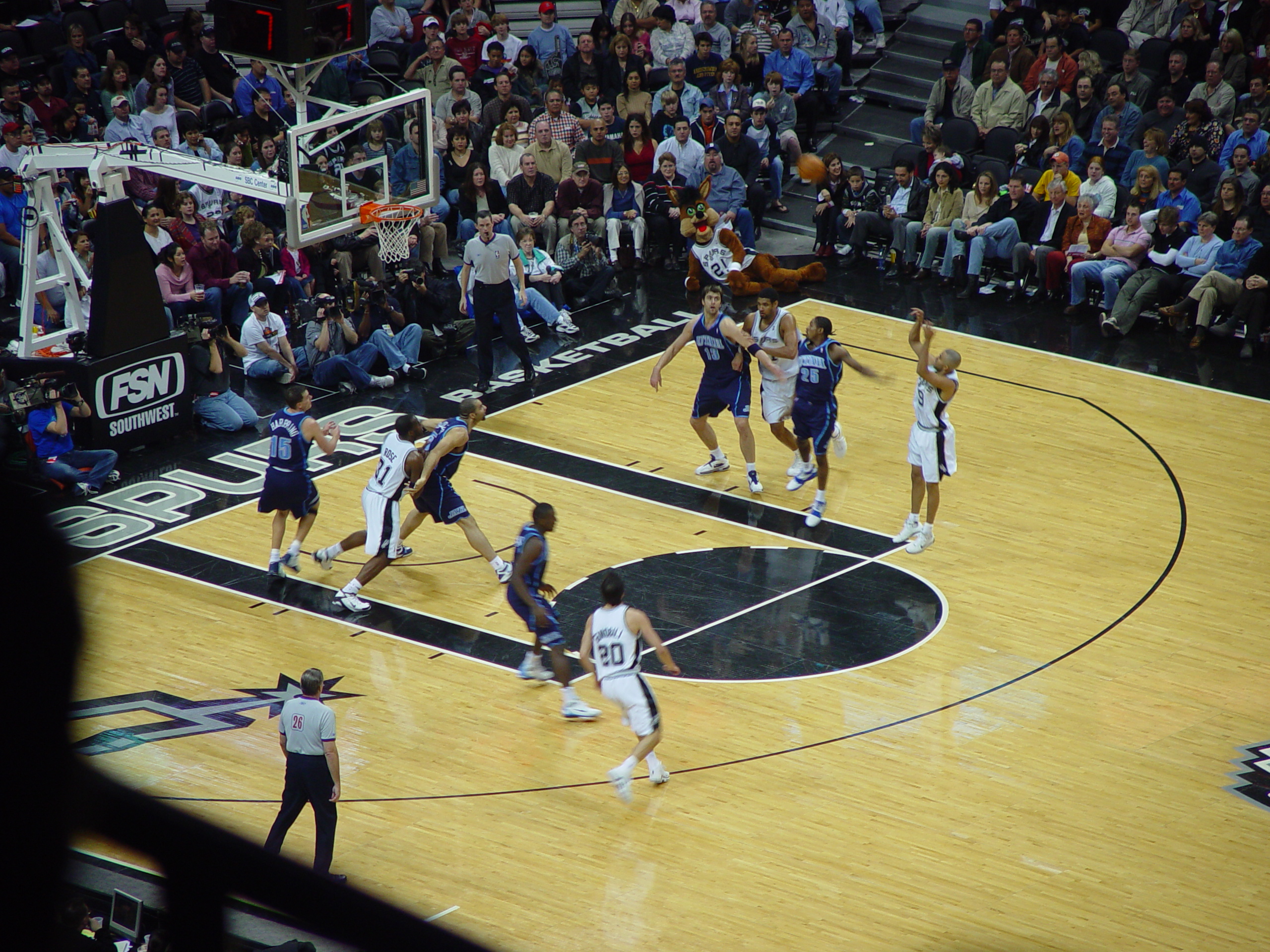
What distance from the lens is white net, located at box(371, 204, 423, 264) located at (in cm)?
1557

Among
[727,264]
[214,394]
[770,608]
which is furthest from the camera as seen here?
[727,264]

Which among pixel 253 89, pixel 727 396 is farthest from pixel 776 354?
pixel 253 89

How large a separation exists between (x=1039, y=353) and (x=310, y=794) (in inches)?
492

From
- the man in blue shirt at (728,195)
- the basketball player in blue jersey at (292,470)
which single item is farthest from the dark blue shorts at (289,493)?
the man in blue shirt at (728,195)

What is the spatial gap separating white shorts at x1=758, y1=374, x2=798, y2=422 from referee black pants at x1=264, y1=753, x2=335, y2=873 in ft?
22.9

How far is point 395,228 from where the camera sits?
16.5 metres

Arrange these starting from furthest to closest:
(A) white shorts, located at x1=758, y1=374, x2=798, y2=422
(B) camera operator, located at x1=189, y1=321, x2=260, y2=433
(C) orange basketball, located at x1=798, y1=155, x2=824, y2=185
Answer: (C) orange basketball, located at x1=798, y1=155, x2=824, y2=185 < (B) camera operator, located at x1=189, y1=321, x2=260, y2=433 < (A) white shorts, located at x1=758, y1=374, x2=798, y2=422

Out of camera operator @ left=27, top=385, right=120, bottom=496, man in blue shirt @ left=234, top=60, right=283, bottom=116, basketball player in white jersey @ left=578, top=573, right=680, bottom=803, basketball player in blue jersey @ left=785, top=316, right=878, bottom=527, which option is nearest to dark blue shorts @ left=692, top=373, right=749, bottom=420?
basketball player in blue jersey @ left=785, top=316, right=878, bottom=527

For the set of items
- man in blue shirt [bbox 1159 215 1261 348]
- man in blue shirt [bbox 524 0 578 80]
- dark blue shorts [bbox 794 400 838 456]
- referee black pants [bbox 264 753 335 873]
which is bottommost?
referee black pants [bbox 264 753 335 873]

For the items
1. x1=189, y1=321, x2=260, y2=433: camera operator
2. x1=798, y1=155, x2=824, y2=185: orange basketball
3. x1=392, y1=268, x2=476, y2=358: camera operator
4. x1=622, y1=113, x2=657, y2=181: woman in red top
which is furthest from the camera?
x1=798, y1=155, x2=824, y2=185: orange basketball

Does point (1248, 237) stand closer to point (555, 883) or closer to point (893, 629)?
point (893, 629)

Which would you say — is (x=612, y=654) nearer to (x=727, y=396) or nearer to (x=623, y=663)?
(x=623, y=663)

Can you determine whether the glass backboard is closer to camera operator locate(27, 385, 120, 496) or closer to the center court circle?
camera operator locate(27, 385, 120, 496)

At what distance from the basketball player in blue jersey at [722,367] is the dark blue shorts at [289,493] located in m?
3.62
